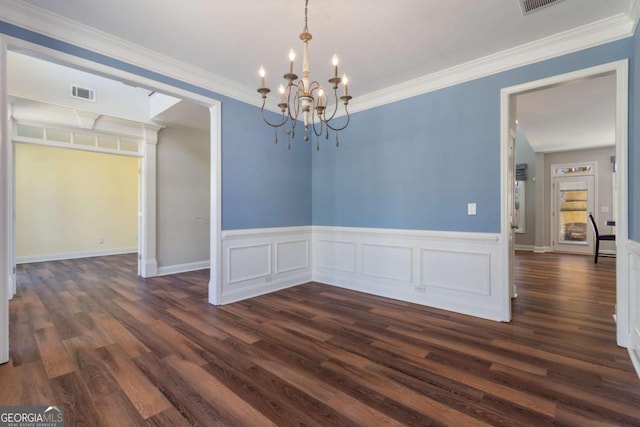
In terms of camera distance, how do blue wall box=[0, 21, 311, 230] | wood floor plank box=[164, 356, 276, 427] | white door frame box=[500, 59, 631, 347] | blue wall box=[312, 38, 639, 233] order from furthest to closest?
blue wall box=[0, 21, 311, 230] → blue wall box=[312, 38, 639, 233] → white door frame box=[500, 59, 631, 347] → wood floor plank box=[164, 356, 276, 427]

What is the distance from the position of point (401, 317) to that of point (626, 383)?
172 centimetres

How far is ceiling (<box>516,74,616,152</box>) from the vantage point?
4039 mm

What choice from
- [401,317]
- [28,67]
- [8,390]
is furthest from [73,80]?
[401,317]

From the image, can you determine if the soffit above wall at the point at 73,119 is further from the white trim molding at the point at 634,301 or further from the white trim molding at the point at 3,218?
the white trim molding at the point at 634,301

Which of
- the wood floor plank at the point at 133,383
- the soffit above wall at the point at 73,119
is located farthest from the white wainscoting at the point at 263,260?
the soffit above wall at the point at 73,119

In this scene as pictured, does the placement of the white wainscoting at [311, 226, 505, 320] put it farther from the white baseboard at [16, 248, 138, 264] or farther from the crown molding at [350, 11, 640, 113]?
the white baseboard at [16, 248, 138, 264]

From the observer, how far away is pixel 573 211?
800cm

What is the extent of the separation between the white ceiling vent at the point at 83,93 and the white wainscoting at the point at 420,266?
14.2ft

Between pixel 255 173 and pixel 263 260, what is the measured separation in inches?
49.9

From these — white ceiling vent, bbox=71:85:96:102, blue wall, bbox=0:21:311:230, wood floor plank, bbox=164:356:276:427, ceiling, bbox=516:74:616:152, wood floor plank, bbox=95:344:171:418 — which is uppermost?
white ceiling vent, bbox=71:85:96:102

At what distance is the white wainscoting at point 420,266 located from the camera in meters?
3.15

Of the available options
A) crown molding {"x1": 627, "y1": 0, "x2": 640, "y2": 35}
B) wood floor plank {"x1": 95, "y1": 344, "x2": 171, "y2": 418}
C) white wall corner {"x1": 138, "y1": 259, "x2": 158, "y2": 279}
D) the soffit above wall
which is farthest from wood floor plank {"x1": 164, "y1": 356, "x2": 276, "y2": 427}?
the soffit above wall

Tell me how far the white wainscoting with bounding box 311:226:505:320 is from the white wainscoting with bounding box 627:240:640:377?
3.12ft

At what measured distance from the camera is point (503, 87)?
9.98 feet
